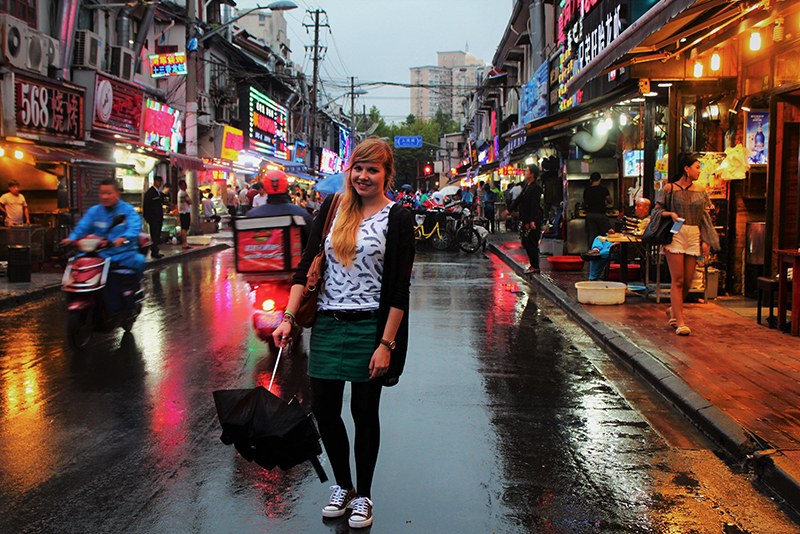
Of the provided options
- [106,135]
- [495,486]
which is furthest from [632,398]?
[106,135]

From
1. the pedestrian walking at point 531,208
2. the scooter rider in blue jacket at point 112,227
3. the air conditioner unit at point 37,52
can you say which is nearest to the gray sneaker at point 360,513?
the scooter rider in blue jacket at point 112,227

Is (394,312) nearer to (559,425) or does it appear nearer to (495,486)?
(495,486)

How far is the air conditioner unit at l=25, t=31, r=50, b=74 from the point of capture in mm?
16828

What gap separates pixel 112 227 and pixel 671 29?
22.6 feet

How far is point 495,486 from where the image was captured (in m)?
4.07

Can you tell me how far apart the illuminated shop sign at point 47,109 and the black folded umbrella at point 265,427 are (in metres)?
15.5

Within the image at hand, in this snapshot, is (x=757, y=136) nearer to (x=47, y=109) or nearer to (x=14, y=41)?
(x=14, y=41)

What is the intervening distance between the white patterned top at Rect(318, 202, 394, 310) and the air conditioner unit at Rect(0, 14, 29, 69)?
51.5ft

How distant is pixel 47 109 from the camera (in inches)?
685

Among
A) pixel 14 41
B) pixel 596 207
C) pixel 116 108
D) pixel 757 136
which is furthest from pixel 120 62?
pixel 757 136

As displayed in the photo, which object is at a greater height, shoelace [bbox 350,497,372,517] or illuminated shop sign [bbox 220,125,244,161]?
illuminated shop sign [bbox 220,125,244,161]

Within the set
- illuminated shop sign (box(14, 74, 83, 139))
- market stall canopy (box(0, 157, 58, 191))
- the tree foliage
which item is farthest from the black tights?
the tree foliage

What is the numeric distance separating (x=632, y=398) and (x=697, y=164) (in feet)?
11.7

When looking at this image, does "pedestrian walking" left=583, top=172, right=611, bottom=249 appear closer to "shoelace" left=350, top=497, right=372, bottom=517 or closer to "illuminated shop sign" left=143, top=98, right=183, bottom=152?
"shoelace" left=350, top=497, right=372, bottom=517
